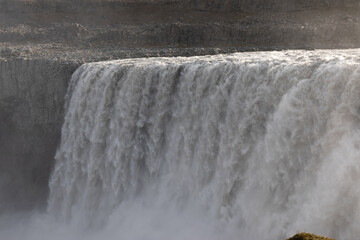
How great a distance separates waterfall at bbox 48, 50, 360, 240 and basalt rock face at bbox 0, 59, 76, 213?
1.48 m

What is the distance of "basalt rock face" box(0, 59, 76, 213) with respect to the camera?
56.6 feet

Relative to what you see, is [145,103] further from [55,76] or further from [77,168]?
[55,76]

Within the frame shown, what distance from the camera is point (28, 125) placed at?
58.1ft

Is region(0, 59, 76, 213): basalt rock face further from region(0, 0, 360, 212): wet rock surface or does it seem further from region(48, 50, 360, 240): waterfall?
region(48, 50, 360, 240): waterfall

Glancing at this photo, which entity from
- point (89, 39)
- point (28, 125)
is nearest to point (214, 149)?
point (28, 125)

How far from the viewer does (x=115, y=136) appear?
13594mm

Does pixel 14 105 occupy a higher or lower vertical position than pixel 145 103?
lower

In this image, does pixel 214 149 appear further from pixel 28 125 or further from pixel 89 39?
pixel 89 39

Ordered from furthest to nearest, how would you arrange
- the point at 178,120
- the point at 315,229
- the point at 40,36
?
the point at 40,36 < the point at 178,120 < the point at 315,229

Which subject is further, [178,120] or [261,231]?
[178,120]

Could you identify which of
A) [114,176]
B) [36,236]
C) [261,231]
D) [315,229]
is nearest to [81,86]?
[114,176]

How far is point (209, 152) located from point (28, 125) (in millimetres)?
9357

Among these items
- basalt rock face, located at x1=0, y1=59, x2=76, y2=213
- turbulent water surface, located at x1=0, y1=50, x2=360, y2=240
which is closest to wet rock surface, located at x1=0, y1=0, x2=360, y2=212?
basalt rock face, located at x1=0, y1=59, x2=76, y2=213

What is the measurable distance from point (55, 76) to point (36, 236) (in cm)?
585
